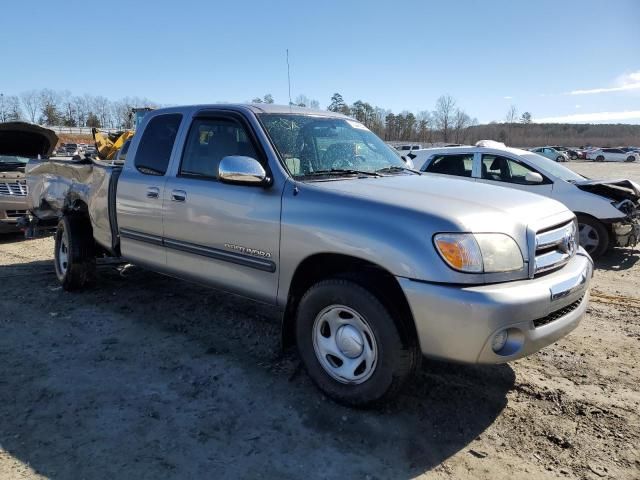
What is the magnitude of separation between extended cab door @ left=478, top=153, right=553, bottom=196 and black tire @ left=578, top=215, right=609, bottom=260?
2.57 feet

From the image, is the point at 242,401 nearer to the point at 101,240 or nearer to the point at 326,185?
the point at 326,185

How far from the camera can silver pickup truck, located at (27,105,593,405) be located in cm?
277

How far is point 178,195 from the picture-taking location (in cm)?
414

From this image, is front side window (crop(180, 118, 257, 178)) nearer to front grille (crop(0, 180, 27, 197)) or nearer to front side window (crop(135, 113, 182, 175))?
front side window (crop(135, 113, 182, 175))

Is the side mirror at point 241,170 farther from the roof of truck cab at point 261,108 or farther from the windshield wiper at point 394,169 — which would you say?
the windshield wiper at point 394,169

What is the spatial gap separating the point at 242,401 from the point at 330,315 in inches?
33.2

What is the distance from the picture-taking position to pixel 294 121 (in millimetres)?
4043

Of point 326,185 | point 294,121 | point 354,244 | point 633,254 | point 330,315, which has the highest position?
point 294,121

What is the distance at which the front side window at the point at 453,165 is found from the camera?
28.0 ft

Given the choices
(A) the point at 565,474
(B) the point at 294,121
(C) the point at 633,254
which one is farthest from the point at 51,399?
(C) the point at 633,254

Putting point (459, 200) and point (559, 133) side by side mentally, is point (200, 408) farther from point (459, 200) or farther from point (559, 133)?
point (559, 133)

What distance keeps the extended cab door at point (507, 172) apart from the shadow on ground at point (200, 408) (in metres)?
5.11

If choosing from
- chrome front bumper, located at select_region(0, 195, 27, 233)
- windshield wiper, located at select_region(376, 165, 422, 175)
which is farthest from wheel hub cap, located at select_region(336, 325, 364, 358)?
chrome front bumper, located at select_region(0, 195, 27, 233)

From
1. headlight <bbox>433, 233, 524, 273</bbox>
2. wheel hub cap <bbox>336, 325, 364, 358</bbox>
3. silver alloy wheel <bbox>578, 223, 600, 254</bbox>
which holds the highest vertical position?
headlight <bbox>433, 233, 524, 273</bbox>
